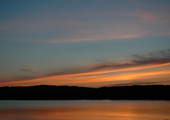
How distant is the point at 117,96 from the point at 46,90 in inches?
1667

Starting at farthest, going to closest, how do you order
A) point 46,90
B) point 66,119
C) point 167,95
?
1. point 46,90
2. point 167,95
3. point 66,119

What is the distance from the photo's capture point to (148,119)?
33438 mm

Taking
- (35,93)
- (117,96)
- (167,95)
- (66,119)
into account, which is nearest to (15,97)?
(35,93)

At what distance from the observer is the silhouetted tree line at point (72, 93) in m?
136

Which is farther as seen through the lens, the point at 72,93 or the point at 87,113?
the point at 72,93

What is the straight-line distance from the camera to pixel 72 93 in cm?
14775

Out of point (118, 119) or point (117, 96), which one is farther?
point (117, 96)

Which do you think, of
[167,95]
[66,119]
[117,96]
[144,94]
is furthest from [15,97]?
[66,119]

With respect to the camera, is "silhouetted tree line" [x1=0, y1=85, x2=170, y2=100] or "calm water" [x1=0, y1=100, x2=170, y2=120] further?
"silhouetted tree line" [x1=0, y1=85, x2=170, y2=100]

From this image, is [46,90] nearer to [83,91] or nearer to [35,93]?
[35,93]

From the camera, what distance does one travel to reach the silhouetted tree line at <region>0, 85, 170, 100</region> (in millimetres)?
136250

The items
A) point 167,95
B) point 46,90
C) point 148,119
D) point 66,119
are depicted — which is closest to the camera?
point 148,119

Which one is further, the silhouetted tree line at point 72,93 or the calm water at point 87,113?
the silhouetted tree line at point 72,93

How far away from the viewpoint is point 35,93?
478 ft
